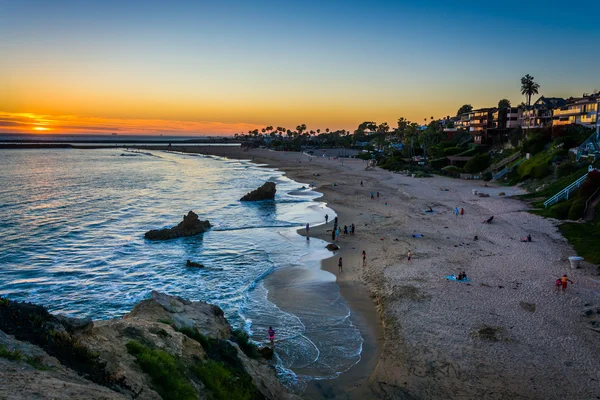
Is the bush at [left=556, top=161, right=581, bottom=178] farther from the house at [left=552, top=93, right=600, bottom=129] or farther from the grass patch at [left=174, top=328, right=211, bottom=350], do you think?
the grass patch at [left=174, top=328, right=211, bottom=350]

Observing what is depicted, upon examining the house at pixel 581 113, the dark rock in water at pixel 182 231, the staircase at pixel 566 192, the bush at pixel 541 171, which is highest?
the house at pixel 581 113

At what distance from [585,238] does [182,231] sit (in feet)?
113

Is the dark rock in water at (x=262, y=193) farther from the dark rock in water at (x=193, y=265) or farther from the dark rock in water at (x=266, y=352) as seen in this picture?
the dark rock in water at (x=266, y=352)

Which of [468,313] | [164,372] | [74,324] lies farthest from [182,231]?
[164,372]

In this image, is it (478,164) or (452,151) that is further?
(452,151)

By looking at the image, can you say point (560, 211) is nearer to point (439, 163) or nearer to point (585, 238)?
point (585, 238)

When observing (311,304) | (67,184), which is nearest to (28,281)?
(311,304)

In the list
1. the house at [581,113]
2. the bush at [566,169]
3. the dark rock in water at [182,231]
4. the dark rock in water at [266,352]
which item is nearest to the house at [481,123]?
the house at [581,113]

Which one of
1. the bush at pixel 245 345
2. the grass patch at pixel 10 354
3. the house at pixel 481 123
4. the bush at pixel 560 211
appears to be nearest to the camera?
the grass patch at pixel 10 354

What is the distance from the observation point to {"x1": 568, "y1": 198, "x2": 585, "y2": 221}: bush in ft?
125

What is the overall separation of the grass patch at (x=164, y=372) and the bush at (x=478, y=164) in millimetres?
80302

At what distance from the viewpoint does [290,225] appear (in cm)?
4294

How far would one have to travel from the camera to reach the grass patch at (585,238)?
28297mm

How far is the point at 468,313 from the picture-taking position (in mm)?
20328
